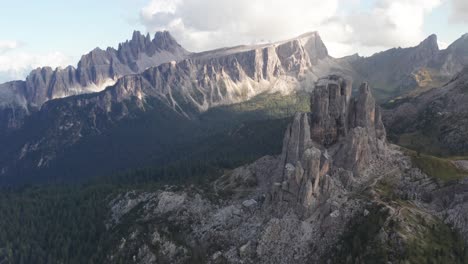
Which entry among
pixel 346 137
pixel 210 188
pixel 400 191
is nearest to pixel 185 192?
pixel 210 188

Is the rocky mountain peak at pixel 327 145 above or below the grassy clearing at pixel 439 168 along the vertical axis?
above

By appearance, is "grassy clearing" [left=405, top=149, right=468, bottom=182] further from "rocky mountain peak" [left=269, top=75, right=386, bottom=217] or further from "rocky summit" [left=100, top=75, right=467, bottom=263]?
"rocky mountain peak" [left=269, top=75, right=386, bottom=217]

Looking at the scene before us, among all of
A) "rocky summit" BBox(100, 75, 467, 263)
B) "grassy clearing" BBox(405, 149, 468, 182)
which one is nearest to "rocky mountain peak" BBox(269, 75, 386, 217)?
"rocky summit" BBox(100, 75, 467, 263)

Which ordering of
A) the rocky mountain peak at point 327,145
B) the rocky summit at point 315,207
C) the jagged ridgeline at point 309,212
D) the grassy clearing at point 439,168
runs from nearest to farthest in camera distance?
the jagged ridgeline at point 309,212 → the rocky summit at point 315,207 → the rocky mountain peak at point 327,145 → the grassy clearing at point 439,168

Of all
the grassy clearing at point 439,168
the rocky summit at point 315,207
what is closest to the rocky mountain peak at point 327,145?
the rocky summit at point 315,207

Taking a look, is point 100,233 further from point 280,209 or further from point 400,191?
point 400,191

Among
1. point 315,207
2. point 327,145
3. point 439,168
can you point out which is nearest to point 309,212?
point 315,207

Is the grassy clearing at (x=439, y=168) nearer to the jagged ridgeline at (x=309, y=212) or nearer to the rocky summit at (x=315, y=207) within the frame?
the rocky summit at (x=315, y=207)
